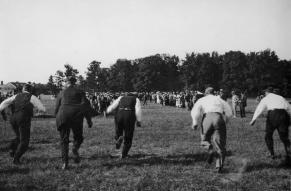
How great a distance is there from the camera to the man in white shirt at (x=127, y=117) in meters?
9.09

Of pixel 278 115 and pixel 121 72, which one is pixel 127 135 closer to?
pixel 278 115

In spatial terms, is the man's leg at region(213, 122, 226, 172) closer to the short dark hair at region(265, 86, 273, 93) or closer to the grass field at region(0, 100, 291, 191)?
the grass field at region(0, 100, 291, 191)

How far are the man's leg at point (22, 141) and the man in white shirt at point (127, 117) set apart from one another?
2.26 metres

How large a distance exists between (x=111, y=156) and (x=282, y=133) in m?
4.38

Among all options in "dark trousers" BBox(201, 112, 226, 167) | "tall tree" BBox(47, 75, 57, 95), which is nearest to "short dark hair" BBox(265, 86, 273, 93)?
"dark trousers" BBox(201, 112, 226, 167)

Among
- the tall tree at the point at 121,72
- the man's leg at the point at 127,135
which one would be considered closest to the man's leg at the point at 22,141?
the man's leg at the point at 127,135

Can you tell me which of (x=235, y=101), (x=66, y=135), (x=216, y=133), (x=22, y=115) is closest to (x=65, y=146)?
(x=66, y=135)

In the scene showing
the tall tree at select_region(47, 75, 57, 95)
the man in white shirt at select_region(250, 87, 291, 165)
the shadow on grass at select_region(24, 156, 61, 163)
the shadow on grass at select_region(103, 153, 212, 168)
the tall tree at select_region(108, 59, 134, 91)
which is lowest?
the shadow on grass at select_region(103, 153, 212, 168)

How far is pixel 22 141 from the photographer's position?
8125 millimetres

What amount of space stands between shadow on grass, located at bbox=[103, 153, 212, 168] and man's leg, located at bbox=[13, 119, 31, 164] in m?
1.94

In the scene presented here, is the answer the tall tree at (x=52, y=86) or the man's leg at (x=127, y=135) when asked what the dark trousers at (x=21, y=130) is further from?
the tall tree at (x=52, y=86)

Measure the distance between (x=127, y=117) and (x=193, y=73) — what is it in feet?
313

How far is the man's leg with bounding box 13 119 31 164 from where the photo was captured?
812 cm

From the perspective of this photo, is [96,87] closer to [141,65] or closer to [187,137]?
[141,65]
